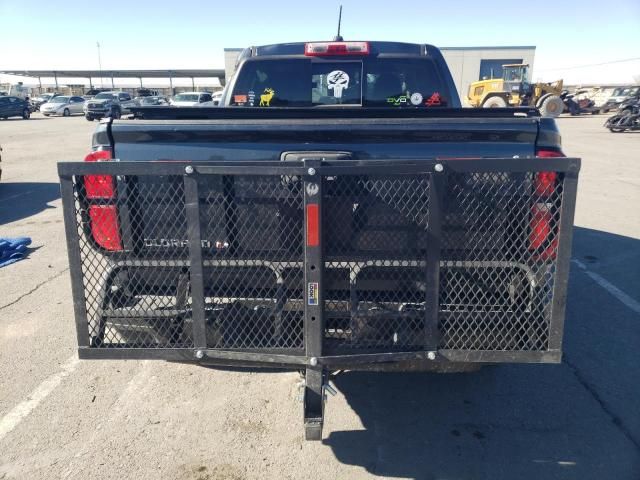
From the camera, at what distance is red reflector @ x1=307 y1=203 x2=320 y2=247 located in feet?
7.44

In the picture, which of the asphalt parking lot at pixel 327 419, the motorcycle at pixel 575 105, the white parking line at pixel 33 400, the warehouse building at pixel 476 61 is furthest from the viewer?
the warehouse building at pixel 476 61

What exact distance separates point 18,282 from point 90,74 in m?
93.5

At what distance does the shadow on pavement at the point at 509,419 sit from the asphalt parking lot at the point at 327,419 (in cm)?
1

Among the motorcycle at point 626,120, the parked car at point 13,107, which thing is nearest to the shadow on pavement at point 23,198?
the motorcycle at point 626,120

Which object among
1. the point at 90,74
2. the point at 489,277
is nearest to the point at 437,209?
the point at 489,277

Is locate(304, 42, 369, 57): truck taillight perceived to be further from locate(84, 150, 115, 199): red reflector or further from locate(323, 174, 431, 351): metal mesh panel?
locate(84, 150, 115, 199): red reflector

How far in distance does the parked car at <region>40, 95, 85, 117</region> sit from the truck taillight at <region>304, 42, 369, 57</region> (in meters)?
42.3

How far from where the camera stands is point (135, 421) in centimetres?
319

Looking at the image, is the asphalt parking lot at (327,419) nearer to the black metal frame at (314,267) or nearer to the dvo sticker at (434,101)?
the black metal frame at (314,267)

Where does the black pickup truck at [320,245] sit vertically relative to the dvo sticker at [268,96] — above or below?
below

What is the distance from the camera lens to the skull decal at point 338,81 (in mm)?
4852

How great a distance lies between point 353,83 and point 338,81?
148 mm

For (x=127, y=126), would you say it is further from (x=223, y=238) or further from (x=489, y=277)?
(x=489, y=277)

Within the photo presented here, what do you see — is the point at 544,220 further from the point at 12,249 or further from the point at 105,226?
the point at 12,249
